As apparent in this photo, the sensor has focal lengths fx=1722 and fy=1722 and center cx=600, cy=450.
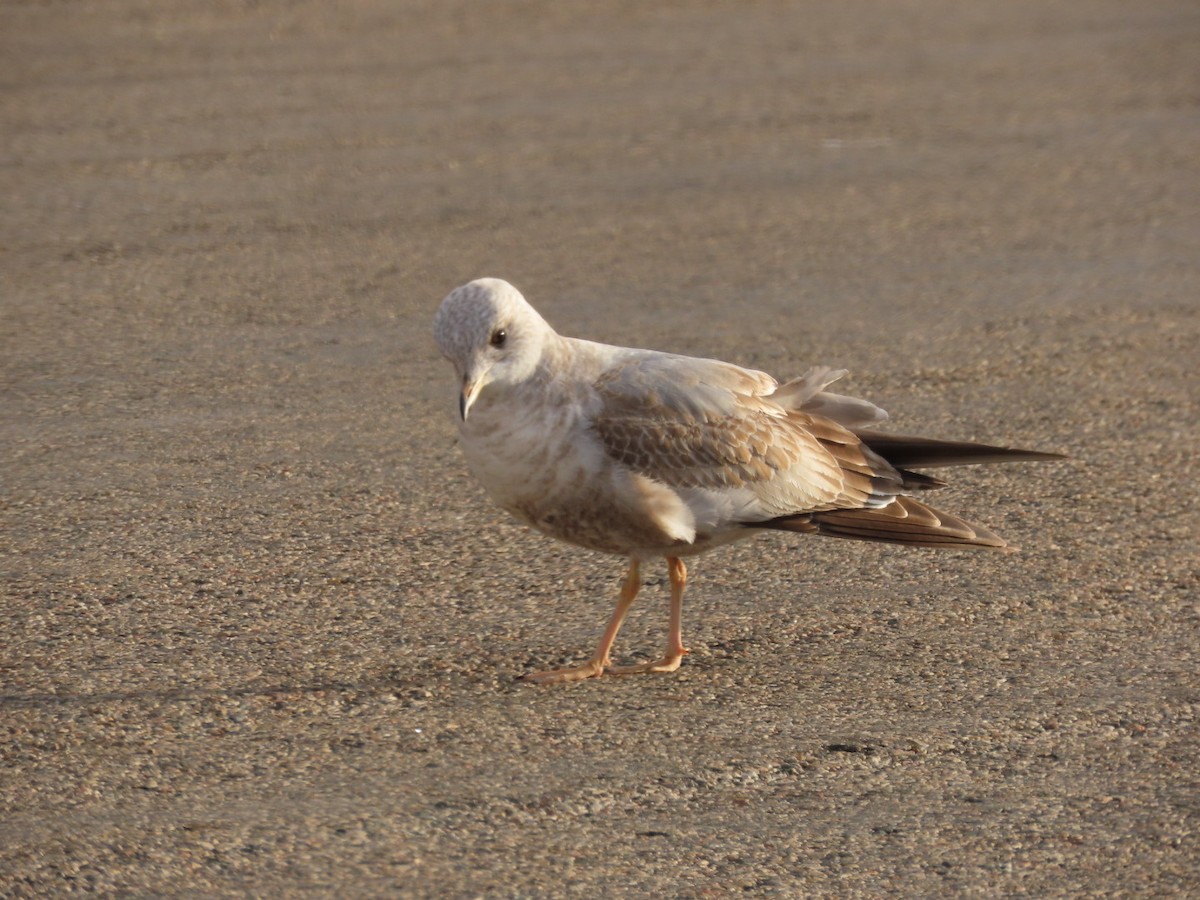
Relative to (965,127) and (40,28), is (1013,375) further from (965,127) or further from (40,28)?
(40,28)

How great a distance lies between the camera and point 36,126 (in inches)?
456

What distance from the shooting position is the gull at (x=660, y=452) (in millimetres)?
4914

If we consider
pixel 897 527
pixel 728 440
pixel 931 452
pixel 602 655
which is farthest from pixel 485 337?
pixel 931 452

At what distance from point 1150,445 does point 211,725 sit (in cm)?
416

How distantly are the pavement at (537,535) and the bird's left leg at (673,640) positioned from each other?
0.18 feet

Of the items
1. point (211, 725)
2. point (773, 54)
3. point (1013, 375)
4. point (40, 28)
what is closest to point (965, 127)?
point (773, 54)

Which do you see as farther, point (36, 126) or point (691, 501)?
point (36, 126)

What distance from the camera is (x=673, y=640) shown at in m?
5.31

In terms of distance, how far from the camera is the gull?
4.91m

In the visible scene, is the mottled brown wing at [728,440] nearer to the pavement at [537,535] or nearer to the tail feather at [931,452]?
the tail feather at [931,452]

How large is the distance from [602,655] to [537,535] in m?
1.19

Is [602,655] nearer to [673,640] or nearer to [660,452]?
[673,640]

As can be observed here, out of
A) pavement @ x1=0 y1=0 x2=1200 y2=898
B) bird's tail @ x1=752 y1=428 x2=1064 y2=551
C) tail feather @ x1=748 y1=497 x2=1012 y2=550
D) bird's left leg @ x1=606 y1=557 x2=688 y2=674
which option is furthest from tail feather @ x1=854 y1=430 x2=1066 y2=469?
bird's left leg @ x1=606 y1=557 x2=688 y2=674

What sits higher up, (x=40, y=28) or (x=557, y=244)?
(x=40, y=28)
